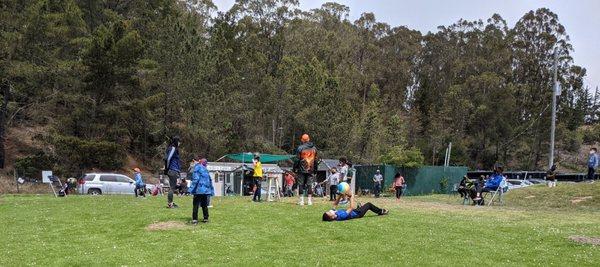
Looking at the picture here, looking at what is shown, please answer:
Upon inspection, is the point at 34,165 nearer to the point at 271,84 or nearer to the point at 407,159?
the point at 271,84

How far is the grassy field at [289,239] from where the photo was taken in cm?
928

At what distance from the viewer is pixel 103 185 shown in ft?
105

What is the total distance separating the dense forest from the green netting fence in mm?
1322

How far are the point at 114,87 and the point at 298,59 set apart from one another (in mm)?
23950

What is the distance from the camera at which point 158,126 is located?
45.2 metres

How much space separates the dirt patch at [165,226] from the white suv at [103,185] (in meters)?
20.5

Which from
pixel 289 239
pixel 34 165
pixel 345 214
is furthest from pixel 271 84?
pixel 289 239

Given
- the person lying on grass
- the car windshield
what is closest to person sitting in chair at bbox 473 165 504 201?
the person lying on grass

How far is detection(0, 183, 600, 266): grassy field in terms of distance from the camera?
928 centimetres

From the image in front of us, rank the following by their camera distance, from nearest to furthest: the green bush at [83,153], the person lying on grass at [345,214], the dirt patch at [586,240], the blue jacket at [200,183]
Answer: the dirt patch at [586,240]
the blue jacket at [200,183]
the person lying on grass at [345,214]
the green bush at [83,153]

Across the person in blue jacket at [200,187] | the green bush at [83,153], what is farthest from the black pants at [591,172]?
the green bush at [83,153]

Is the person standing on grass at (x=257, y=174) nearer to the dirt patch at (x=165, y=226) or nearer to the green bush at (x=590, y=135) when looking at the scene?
the dirt patch at (x=165, y=226)

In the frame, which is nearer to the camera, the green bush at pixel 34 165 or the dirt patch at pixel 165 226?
the dirt patch at pixel 165 226

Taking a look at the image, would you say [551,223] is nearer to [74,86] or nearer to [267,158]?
[267,158]
